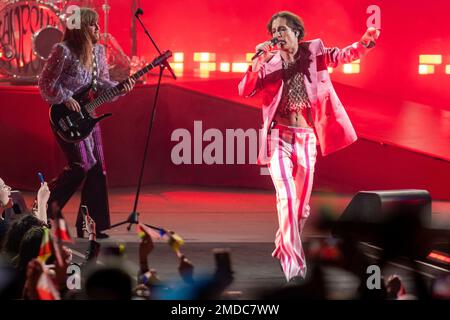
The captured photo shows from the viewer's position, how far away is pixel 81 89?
33.0ft

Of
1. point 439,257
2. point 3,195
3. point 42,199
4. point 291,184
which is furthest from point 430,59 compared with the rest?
point 3,195

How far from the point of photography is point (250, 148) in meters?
12.5

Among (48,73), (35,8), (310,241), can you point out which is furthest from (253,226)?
(35,8)

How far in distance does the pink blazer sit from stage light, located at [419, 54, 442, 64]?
16.4 ft

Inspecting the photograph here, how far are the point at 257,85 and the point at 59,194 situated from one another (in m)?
2.19

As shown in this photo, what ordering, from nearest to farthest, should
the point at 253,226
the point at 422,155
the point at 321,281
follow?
the point at 321,281 → the point at 253,226 → the point at 422,155

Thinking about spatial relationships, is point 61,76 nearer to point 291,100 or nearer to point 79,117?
point 79,117

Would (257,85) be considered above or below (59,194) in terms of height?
above

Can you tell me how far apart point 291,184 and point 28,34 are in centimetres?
453

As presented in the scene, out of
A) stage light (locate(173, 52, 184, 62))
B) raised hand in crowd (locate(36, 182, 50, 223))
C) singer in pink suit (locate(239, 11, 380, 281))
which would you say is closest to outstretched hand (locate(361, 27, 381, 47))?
singer in pink suit (locate(239, 11, 380, 281))

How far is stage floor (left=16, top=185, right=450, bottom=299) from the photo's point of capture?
8.66 m

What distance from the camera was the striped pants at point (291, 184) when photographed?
8422 millimetres
